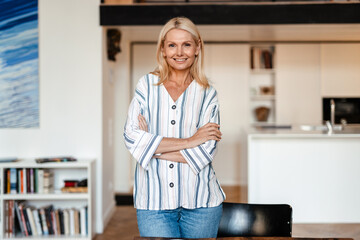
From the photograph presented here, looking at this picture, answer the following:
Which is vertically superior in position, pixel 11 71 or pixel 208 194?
pixel 11 71

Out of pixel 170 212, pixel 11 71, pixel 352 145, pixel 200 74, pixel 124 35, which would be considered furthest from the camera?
pixel 124 35

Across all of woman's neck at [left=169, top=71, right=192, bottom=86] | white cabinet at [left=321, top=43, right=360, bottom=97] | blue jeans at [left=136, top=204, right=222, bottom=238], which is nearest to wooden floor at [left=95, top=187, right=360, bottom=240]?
blue jeans at [left=136, top=204, right=222, bottom=238]

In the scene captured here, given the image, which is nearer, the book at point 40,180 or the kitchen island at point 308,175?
the book at point 40,180

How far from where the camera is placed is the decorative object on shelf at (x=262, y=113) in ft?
21.1

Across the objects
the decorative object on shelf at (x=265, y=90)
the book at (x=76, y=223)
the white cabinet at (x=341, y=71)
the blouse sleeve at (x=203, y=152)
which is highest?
the white cabinet at (x=341, y=71)

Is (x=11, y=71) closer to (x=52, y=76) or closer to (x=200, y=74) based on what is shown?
(x=52, y=76)

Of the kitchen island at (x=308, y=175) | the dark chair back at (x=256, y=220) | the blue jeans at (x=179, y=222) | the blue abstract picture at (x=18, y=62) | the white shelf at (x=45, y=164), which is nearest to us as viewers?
the blue jeans at (x=179, y=222)

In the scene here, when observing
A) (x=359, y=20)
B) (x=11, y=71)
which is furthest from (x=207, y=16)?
(x=11, y=71)

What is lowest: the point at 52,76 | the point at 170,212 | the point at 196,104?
the point at 170,212

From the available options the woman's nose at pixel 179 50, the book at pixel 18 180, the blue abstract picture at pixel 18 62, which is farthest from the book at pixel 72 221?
the woman's nose at pixel 179 50

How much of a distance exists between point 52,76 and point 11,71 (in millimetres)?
383

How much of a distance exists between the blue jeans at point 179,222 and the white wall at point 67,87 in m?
2.57

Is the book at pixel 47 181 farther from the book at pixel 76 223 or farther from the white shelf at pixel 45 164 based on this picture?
the book at pixel 76 223

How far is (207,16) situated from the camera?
4020 millimetres
